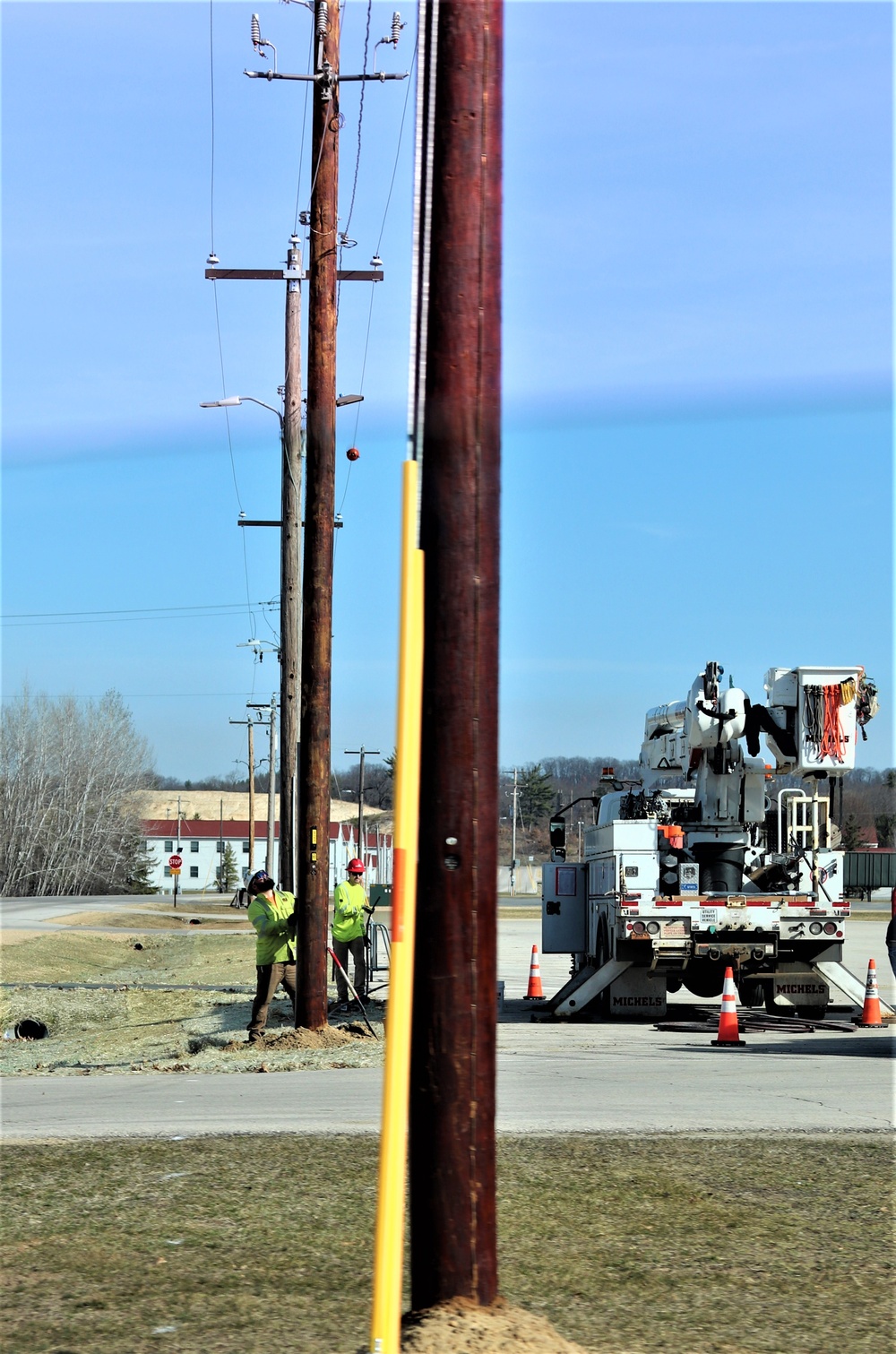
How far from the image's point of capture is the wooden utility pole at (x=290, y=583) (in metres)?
23.8

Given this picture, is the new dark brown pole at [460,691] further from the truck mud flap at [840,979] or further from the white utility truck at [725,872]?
the truck mud flap at [840,979]

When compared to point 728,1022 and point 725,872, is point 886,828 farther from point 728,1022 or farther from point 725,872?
point 728,1022

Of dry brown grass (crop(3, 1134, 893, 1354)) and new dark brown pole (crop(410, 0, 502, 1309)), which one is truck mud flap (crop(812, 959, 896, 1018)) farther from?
new dark brown pole (crop(410, 0, 502, 1309))

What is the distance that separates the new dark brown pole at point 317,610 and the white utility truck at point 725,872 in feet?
10.9

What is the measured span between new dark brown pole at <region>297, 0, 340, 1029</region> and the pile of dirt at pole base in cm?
1119

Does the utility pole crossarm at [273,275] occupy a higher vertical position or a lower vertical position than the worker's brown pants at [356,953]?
higher

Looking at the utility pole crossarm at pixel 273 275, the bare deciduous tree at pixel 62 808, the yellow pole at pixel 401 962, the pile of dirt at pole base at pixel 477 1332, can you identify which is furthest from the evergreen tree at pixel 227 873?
the yellow pole at pixel 401 962

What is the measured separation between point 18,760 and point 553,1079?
82.1 m

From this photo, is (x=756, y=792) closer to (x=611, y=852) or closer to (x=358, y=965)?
(x=611, y=852)

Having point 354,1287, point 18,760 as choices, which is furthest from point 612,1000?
point 18,760

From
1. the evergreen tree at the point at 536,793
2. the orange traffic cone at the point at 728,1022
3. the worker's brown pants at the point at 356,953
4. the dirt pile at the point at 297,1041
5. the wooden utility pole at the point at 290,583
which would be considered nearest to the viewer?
the orange traffic cone at the point at 728,1022

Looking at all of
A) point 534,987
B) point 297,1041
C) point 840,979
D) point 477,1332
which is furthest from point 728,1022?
point 477,1332

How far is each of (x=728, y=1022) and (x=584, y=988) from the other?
110 inches

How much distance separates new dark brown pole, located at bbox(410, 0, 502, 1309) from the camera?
15.7 feet
